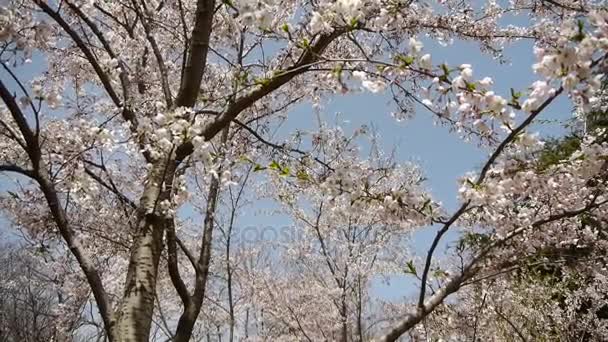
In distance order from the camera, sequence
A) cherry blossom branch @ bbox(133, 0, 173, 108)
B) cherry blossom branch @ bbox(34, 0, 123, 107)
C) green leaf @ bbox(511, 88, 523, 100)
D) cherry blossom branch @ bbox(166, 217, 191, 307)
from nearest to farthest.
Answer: green leaf @ bbox(511, 88, 523, 100), cherry blossom branch @ bbox(34, 0, 123, 107), cherry blossom branch @ bbox(133, 0, 173, 108), cherry blossom branch @ bbox(166, 217, 191, 307)

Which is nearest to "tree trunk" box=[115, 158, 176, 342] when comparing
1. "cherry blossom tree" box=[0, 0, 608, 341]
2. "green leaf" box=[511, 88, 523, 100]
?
"cherry blossom tree" box=[0, 0, 608, 341]

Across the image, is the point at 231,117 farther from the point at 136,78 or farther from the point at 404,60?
the point at 136,78

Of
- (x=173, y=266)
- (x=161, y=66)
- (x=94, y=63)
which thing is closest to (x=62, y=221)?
(x=94, y=63)

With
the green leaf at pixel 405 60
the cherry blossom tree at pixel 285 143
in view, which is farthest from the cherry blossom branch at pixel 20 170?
the green leaf at pixel 405 60

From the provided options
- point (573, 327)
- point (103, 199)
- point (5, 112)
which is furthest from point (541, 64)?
point (573, 327)

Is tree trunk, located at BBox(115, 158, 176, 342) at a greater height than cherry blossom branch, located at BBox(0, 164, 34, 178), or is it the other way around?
cherry blossom branch, located at BBox(0, 164, 34, 178)

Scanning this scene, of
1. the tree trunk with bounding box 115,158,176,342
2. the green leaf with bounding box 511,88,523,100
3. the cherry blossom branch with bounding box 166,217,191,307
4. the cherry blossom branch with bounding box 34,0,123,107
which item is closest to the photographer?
the green leaf with bounding box 511,88,523,100

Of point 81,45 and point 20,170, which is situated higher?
point 81,45

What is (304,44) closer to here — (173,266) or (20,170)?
(20,170)

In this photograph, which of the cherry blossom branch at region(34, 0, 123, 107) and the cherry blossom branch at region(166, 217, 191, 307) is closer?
the cherry blossom branch at region(34, 0, 123, 107)

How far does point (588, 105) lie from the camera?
152 cm

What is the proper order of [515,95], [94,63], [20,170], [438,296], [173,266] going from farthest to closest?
[173,266], [94,63], [438,296], [20,170], [515,95]

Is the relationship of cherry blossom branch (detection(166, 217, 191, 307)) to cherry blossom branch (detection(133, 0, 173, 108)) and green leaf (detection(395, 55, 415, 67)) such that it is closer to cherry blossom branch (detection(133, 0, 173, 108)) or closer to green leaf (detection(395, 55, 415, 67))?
cherry blossom branch (detection(133, 0, 173, 108))

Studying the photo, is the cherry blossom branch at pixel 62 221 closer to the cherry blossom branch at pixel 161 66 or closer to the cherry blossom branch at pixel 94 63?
the cherry blossom branch at pixel 94 63
